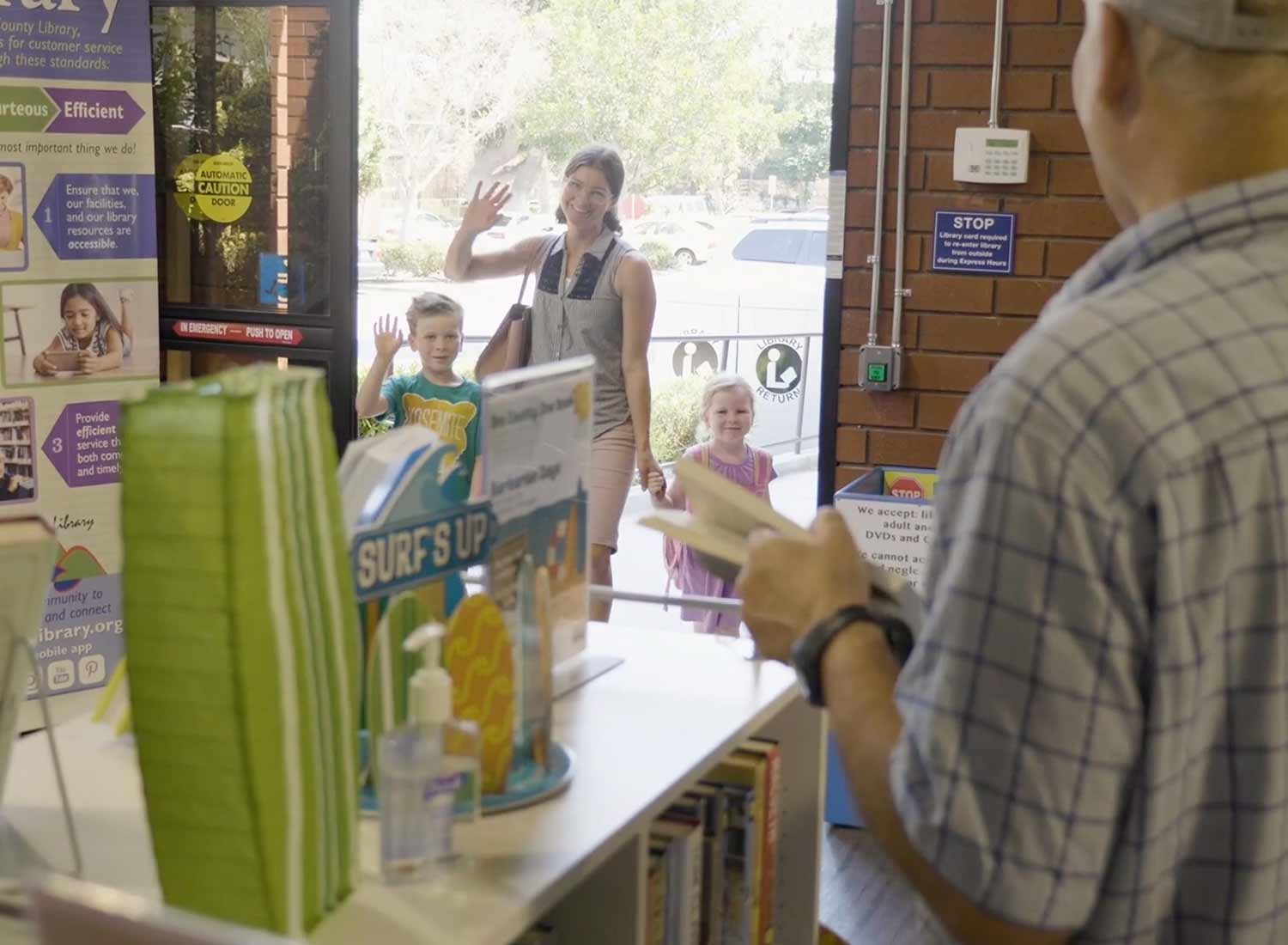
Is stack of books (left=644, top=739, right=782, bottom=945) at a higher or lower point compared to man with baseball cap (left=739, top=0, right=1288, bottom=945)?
lower

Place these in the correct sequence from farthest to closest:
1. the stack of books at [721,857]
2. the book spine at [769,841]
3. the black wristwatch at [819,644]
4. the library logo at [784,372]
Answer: the library logo at [784,372] < the book spine at [769,841] < the stack of books at [721,857] < the black wristwatch at [819,644]

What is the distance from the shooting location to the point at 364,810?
135 centimetres

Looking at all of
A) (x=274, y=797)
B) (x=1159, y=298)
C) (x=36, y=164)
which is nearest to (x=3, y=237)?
(x=36, y=164)

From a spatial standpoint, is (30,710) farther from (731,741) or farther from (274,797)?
(274,797)

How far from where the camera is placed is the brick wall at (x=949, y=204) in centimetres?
376

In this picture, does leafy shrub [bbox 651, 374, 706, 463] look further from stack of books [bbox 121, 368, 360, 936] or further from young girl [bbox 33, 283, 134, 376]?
stack of books [bbox 121, 368, 360, 936]

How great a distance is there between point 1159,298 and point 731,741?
30.0 inches

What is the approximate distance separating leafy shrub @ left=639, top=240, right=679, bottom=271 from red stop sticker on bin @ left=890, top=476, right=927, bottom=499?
1470mm

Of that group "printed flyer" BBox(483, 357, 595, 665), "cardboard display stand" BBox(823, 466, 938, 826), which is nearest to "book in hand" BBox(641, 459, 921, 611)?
"printed flyer" BBox(483, 357, 595, 665)

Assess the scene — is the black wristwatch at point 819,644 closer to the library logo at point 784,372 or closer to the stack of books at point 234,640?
the stack of books at point 234,640

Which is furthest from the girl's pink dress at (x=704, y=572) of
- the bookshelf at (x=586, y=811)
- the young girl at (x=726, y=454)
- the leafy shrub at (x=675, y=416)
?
the bookshelf at (x=586, y=811)

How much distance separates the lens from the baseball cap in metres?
0.97

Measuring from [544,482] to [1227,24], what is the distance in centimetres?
82

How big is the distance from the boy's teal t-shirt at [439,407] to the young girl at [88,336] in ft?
2.36
